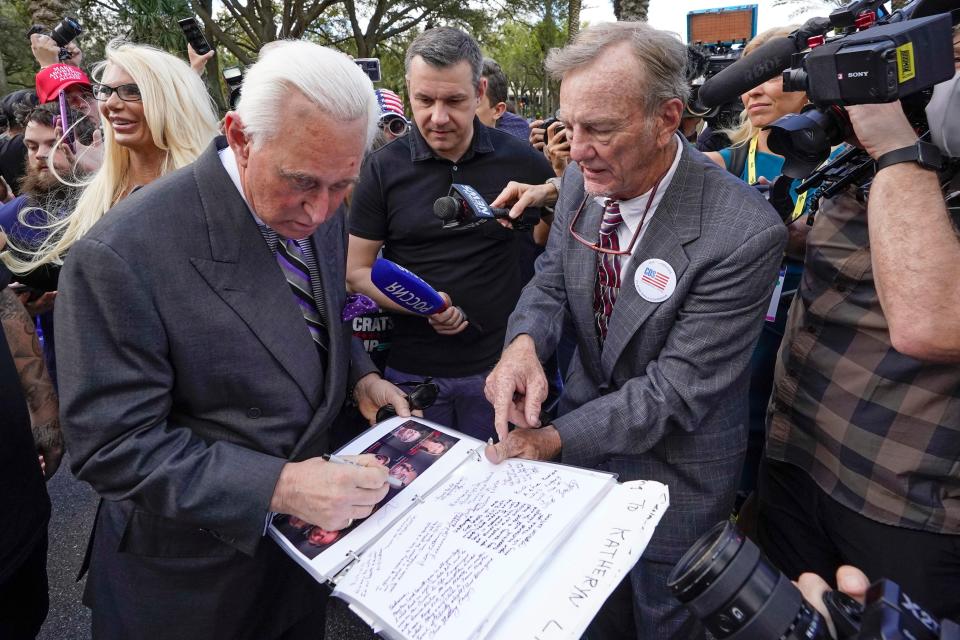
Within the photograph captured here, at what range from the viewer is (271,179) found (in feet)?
4.21

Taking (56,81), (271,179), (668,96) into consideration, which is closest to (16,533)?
(271,179)

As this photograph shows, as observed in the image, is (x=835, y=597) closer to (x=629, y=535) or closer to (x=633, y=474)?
(x=629, y=535)

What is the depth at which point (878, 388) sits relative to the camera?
154 centimetres

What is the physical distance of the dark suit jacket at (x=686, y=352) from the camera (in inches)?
61.2

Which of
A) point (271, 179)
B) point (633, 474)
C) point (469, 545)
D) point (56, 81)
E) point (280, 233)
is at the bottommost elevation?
point (633, 474)

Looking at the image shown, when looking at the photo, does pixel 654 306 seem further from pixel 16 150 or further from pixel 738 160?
pixel 16 150

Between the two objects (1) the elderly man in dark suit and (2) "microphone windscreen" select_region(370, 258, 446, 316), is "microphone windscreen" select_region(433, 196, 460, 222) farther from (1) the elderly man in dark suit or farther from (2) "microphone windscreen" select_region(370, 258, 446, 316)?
(1) the elderly man in dark suit

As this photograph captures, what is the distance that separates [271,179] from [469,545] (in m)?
0.91

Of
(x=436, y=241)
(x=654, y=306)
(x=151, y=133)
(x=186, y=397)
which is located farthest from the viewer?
(x=436, y=241)

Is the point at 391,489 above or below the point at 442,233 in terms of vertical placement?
below

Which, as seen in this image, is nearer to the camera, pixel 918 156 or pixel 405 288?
pixel 918 156

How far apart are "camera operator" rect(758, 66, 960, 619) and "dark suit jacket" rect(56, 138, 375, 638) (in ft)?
4.56

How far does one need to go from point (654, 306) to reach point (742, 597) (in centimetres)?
90

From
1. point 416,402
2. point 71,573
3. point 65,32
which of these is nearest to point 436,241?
point 416,402
